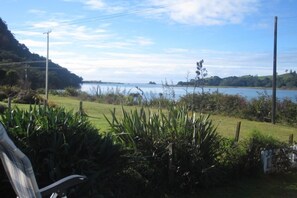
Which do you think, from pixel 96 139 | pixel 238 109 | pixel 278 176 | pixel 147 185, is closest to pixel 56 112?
pixel 96 139

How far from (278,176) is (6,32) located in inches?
2766

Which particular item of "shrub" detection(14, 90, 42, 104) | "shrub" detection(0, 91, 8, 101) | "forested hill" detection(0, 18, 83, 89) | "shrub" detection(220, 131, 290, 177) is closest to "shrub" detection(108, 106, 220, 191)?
"shrub" detection(220, 131, 290, 177)

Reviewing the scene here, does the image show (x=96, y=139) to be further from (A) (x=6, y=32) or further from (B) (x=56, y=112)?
(A) (x=6, y=32)

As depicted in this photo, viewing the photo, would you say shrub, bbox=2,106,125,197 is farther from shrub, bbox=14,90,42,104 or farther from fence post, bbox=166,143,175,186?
shrub, bbox=14,90,42,104

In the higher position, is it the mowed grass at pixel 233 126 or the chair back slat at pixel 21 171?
the chair back slat at pixel 21 171

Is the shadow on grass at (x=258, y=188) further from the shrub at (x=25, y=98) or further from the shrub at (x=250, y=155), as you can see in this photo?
the shrub at (x=25, y=98)

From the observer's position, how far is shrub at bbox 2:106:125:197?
4.81 metres

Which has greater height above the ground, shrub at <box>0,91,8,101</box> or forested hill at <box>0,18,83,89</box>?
forested hill at <box>0,18,83,89</box>

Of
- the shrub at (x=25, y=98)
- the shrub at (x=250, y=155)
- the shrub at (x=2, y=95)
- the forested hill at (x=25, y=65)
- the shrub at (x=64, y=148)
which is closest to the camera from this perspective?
the shrub at (x=64, y=148)

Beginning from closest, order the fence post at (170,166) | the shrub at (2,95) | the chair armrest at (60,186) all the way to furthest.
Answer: the chair armrest at (60,186) → the fence post at (170,166) → the shrub at (2,95)

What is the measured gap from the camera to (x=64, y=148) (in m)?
4.91

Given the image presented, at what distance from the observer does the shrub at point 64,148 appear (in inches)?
189

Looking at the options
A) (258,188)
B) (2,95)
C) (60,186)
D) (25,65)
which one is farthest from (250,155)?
(25,65)

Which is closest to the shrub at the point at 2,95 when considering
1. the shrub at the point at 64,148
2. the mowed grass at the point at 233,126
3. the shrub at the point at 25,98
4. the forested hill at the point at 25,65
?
the shrub at the point at 25,98
